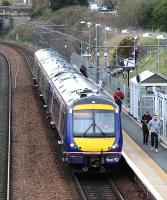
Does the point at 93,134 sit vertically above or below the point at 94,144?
above

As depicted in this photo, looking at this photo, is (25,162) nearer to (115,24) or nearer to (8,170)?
(8,170)

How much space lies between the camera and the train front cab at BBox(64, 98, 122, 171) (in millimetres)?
19484

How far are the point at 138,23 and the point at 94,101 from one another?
50.7 meters

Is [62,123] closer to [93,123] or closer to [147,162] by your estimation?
[93,123]

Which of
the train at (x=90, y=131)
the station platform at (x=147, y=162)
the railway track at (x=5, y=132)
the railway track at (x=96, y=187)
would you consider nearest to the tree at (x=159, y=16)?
the railway track at (x=5, y=132)

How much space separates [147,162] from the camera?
813 inches

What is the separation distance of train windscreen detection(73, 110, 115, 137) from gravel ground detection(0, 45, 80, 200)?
5.40 ft

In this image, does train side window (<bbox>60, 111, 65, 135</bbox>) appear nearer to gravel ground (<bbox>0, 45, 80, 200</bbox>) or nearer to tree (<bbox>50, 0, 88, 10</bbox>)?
gravel ground (<bbox>0, 45, 80, 200</bbox>)

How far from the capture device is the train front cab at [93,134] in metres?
19.5

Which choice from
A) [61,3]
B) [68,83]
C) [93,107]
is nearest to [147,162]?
[93,107]

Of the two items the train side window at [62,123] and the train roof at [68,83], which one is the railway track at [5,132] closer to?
the train side window at [62,123]

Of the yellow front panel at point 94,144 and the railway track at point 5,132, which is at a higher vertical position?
the yellow front panel at point 94,144

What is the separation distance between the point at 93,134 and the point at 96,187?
5.53 ft

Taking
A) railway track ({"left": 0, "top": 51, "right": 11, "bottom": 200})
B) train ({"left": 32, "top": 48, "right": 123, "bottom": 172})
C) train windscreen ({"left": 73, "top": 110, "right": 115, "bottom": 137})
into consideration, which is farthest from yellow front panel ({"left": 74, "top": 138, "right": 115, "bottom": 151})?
railway track ({"left": 0, "top": 51, "right": 11, "bottom": 200})
